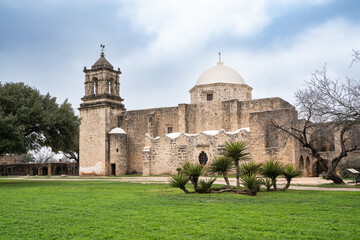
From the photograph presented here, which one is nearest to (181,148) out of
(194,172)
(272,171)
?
(272,171)

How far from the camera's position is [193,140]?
2820 centimetres

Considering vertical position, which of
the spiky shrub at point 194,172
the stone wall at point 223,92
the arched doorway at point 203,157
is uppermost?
the stone wall at point 223,92

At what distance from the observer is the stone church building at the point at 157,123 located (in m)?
29.1

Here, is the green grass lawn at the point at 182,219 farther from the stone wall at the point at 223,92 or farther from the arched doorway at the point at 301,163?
the stone wall at the point at 223,92

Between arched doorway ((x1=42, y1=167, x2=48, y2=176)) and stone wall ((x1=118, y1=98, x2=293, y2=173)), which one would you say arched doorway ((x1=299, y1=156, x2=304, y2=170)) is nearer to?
stone wall ((x1=118, y1=98, x2=293, y2=173))

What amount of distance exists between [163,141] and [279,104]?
30.9ft

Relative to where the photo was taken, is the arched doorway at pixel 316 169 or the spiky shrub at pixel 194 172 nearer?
the spiky shrub at pixel 194 172

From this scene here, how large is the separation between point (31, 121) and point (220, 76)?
18432 millimetres

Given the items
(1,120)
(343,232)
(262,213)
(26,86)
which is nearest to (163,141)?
(26,86)

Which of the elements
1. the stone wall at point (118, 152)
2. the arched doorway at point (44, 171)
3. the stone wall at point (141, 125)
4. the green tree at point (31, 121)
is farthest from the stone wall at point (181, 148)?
the arched doorway at point (44, 171)

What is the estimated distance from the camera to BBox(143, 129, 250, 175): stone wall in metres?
27.0

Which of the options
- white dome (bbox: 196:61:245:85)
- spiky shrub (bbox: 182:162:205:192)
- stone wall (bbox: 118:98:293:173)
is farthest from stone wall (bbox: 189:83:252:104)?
spiky shrub (bbox: 182:162:205:192)

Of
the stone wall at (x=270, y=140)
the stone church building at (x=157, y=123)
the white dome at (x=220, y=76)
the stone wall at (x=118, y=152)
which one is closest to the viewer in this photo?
the stone wall at (x=270, y=140)

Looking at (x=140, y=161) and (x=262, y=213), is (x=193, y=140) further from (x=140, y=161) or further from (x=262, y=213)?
(x=262, y=213)
